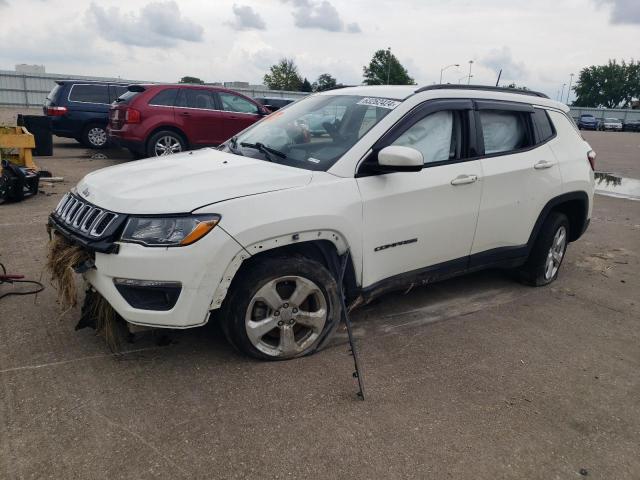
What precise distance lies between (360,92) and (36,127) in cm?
851

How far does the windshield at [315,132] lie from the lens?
366 centimetres

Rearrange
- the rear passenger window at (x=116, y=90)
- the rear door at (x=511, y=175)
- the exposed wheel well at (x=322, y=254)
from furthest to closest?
the rear passenger window at (x=116, y=90), the rear door at (x=511, y=175), the exposed wheel well at (x=322, y=254)

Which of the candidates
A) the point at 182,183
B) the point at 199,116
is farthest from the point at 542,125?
the point at 199,116

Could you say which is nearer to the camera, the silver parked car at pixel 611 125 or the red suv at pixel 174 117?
the red suv at pixel 174 117

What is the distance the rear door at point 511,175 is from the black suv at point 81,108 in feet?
36.1

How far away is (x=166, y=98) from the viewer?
11.1m

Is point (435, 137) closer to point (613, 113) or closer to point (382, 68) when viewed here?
point (613, 113)

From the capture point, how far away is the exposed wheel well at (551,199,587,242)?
515cm

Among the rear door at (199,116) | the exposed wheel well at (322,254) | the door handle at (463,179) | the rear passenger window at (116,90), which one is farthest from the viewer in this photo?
the rear passenger window at (116,90)

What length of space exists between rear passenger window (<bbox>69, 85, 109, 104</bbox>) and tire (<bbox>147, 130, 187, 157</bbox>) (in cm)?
339

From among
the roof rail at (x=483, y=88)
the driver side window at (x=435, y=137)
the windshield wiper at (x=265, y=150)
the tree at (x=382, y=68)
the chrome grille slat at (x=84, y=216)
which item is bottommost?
the chrome grille slat at (x=84, y=216)

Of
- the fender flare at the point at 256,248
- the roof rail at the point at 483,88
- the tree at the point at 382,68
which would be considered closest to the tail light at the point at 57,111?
the roof rail at the point at 483,88

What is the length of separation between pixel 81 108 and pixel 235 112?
4202 millimetres

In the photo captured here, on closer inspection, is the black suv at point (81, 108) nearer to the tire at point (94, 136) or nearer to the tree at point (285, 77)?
the tire at point (94, 136)
